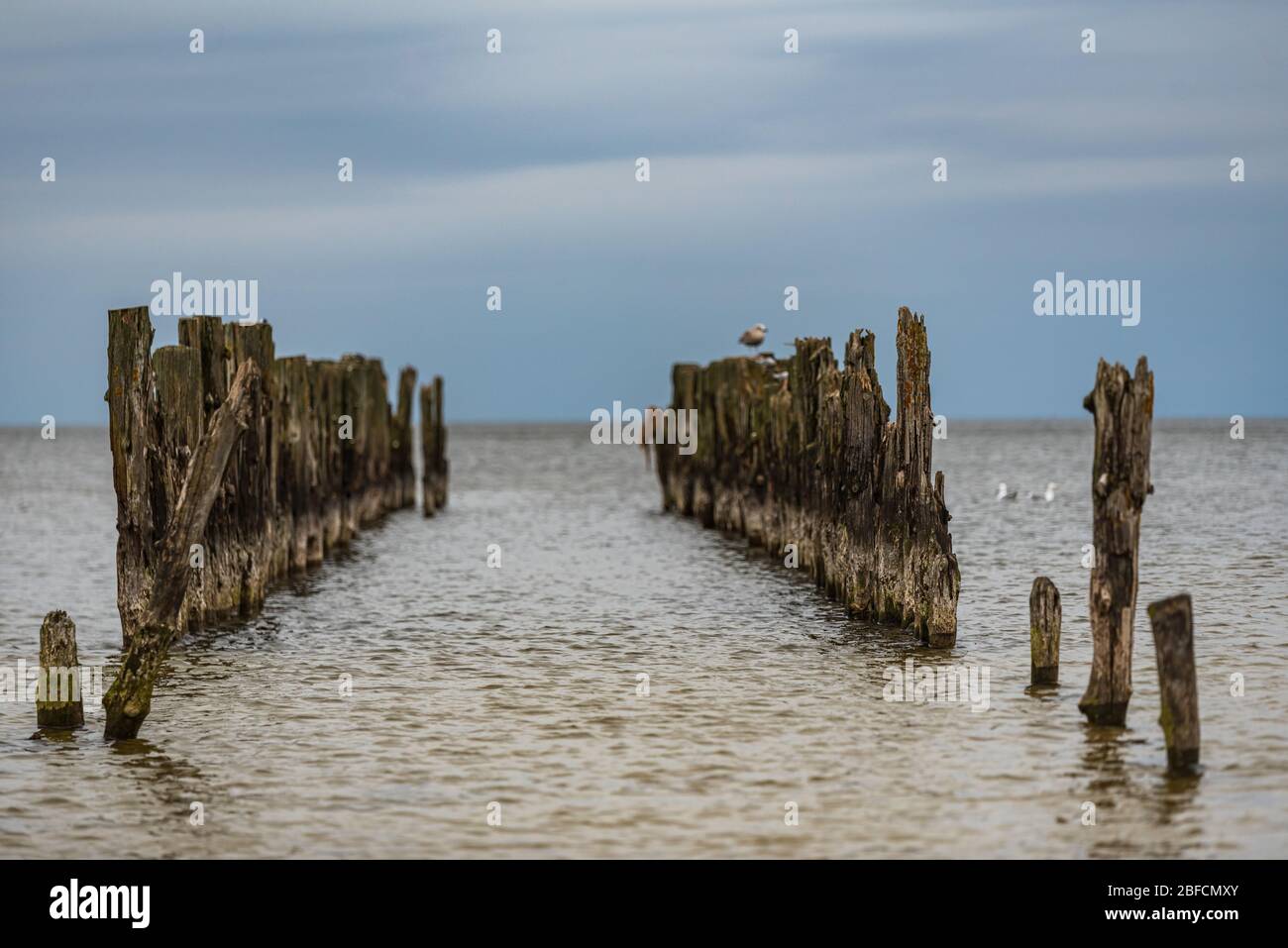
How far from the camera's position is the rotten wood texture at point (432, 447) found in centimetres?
3606

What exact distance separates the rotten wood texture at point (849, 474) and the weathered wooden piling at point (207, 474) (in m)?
5.95

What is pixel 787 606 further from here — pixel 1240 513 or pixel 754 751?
pixel 1240 513

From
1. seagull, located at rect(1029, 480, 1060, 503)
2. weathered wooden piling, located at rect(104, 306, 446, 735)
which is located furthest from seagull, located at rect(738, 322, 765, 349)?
seagull, located at rect(1029, 480, 1060, 503)

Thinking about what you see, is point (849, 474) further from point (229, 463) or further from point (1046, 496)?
point (1046, 496)

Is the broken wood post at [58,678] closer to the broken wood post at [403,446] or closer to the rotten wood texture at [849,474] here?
the rotten wood texture at [849,474]

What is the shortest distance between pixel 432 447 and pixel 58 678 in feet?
85.6

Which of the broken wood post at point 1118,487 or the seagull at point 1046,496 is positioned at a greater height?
the broken wood post at point 1118,487

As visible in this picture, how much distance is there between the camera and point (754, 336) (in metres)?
26.6

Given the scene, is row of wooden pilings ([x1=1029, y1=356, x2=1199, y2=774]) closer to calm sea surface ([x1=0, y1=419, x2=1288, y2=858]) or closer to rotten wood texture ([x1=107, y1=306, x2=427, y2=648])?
calm sea surface ([x1=0, y1=419, x2=1288, y2=858])

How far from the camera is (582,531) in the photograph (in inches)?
1286

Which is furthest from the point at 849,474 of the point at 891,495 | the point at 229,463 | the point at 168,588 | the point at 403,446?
the point at 403,446

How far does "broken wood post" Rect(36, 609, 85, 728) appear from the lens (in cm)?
1092

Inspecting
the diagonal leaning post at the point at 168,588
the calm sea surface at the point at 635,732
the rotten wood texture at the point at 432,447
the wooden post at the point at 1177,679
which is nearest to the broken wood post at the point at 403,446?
the rotten wood texture at the point at 432,447
